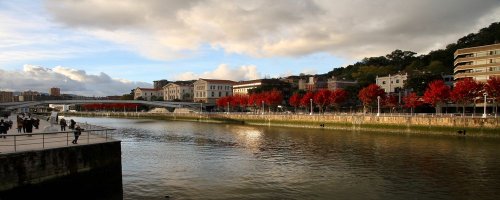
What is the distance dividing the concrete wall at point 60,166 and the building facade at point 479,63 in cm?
8972

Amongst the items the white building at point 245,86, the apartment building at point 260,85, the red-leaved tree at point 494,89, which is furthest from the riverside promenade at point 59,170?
the white building at point 245,86

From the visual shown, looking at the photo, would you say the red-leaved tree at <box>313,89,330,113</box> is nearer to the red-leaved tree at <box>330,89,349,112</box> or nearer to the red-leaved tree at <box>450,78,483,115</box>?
the red-leaved tree at <box>330,89,349,112</box>

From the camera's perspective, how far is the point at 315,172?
25.2m

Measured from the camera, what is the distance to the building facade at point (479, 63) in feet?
296

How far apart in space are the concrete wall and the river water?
1593 mm

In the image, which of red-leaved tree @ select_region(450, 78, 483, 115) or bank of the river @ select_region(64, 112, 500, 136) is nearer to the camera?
bank of the river @ select_region(64, 112, 500, 136)

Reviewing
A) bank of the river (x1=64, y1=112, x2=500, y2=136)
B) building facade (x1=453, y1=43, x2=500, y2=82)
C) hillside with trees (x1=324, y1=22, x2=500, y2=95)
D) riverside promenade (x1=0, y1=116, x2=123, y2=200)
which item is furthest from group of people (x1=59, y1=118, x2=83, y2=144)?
building facade (x1=453, y1=43, x2=500, y2=82)

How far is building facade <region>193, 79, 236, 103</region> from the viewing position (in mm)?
172375

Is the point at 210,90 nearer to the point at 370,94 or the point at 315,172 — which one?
the point at 370,94

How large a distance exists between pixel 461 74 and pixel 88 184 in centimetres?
9648

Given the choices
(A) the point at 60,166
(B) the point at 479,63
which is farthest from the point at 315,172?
(B) the point at 479,63

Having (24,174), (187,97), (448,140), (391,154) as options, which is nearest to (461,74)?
(448,140)

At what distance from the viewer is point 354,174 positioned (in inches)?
963

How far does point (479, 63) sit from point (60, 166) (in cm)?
9791
